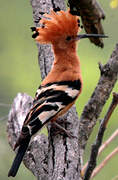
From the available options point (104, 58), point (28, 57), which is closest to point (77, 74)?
point (104, 58)

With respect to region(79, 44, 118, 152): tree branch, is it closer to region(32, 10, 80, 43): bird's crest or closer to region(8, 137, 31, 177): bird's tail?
region(8, 137, 31, 177): bird's tail

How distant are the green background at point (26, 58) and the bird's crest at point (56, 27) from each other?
2.38 meters

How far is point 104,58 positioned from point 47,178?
18.8 ft

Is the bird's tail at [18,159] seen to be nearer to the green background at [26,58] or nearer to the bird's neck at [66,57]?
the bird's neck at [66,57]

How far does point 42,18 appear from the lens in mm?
4258

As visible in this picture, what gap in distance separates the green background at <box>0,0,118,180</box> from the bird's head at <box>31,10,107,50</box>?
233 cm

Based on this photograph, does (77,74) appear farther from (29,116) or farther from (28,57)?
(28,57)

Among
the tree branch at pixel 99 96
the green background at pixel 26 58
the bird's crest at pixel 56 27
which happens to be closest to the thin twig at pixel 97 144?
the tree branch at pixel 99 96

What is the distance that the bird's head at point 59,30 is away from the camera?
164 inches

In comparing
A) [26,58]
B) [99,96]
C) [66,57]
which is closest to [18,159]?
[99,96]

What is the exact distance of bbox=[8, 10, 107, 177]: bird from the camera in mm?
3732

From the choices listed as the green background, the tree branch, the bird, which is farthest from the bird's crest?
the green background

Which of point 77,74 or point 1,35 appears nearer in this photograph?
point 77,74

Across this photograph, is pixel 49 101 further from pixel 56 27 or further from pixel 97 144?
pixel 97 144
